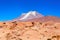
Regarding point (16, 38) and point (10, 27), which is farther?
point (10, 27)

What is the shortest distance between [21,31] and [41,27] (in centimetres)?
94

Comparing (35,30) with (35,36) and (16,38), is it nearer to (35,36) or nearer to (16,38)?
(35,36)

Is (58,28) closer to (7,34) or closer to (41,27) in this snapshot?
(41,27)

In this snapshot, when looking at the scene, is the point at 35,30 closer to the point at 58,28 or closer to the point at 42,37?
the point at 42,37

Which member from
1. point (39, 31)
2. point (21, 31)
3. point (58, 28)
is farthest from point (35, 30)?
point (58, 28)

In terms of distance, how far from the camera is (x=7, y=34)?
21.5ft

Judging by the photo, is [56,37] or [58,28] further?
[58,28]

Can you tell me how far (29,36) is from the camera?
252 inches

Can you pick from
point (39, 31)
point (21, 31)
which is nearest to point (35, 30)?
point (39, 31)

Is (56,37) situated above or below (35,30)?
below

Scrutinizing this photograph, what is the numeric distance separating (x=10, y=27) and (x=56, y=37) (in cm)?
216

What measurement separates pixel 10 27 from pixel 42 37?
1.61m

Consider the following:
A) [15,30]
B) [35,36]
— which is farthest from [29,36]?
[15,30]

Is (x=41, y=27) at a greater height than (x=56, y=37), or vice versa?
(x=41, y=27)
